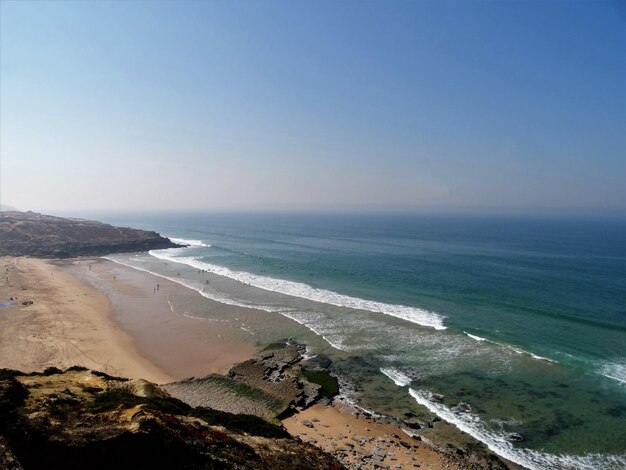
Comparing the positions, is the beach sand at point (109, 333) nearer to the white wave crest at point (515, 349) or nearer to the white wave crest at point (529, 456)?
the white wave crest at point (529, 456)

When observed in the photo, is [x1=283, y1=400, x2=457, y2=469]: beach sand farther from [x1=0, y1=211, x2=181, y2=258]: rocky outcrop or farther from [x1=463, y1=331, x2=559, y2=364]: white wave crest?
[x1=0, y1=211, x2=181, y2=258]: rocky outcrop

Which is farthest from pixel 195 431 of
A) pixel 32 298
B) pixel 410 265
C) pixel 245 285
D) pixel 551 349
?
pixel 410 265

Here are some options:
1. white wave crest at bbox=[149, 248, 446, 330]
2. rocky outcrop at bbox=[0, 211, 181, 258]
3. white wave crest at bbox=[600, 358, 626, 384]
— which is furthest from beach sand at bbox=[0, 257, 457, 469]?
rocky outcrop at bbox=[0, 211, 181, 258]

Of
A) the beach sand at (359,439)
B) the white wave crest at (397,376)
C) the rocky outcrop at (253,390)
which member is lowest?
the beach sand at (359,439)

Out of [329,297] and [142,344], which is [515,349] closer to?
[329,297]

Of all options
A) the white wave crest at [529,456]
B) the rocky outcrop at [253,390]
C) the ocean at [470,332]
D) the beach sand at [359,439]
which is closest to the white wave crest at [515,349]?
the ocean at [470,332]

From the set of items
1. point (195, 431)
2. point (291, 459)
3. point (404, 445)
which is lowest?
point (404, 445)

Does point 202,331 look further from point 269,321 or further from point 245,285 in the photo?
point 245,285
